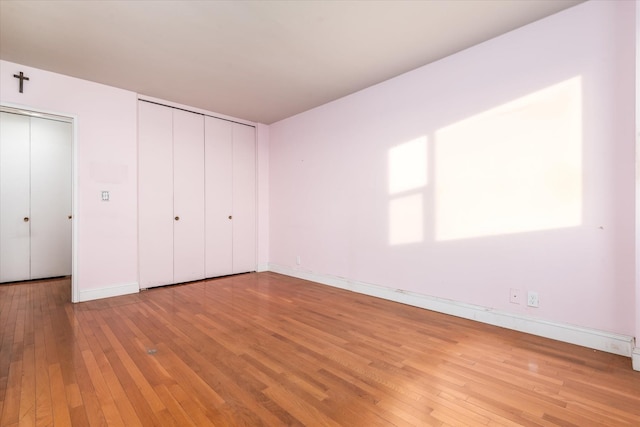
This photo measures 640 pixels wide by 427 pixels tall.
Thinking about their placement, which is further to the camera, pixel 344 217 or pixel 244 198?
pixel 244 198

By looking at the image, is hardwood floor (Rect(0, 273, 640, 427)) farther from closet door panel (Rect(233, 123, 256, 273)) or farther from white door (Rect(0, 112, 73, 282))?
white door (Rect(0, 112, 73, 282))

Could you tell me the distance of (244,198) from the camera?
5.52 m

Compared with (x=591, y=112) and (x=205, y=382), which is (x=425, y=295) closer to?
(x=591, y=112)

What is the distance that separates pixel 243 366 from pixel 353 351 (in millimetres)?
838

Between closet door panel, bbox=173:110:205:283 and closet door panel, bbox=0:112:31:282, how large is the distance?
2.58 m

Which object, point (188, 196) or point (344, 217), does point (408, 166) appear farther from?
point (188, 196)

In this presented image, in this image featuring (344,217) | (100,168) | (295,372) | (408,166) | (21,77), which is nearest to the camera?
(295,372)

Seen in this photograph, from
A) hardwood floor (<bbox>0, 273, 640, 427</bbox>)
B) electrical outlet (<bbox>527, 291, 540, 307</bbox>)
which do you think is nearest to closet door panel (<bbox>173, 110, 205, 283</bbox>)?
hardwood floor (<bbox>0, 273, 640, 427</bbox>)

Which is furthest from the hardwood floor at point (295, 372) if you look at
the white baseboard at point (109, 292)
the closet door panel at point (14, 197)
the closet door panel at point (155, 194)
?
the closet door panel at point (14, 197)

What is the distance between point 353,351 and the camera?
238 cm

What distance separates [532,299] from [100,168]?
16.6 feet

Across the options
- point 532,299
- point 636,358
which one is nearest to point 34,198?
point 532,299

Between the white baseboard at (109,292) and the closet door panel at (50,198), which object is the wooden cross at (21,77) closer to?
the closet door panel at (50,198)

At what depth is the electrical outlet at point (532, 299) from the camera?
2662mm
